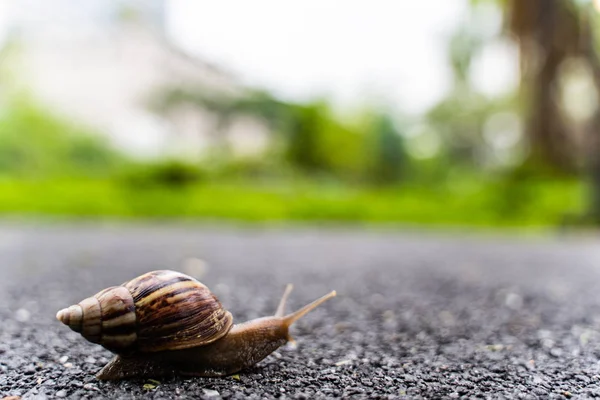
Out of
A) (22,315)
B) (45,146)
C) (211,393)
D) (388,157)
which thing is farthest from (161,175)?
(211,393)

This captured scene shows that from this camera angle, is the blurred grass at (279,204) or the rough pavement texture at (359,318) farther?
the blurred grass at (279,204)

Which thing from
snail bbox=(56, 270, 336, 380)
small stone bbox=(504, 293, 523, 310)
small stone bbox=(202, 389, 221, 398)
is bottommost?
small stone bbox=(504, 293, 523, 310)

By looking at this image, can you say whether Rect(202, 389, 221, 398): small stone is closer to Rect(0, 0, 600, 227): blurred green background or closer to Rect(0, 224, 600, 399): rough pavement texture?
Rect(0, 224, 600, 399): rough pavement texture

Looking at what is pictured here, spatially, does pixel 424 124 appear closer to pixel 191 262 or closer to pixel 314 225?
pixel 314 225

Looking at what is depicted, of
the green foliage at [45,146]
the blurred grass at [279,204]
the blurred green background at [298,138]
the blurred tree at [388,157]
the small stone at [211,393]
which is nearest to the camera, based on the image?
the small stone at [211,393]

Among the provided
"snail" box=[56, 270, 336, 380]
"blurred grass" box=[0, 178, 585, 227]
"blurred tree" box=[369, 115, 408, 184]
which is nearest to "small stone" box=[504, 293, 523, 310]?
"snail" box=[56, 270, 336, 380]

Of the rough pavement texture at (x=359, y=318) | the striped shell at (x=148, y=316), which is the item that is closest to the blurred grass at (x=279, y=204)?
the rough pavement texture at (x=359, y=318)

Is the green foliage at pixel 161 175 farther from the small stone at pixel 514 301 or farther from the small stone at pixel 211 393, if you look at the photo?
the small stone at pixel 211 393
